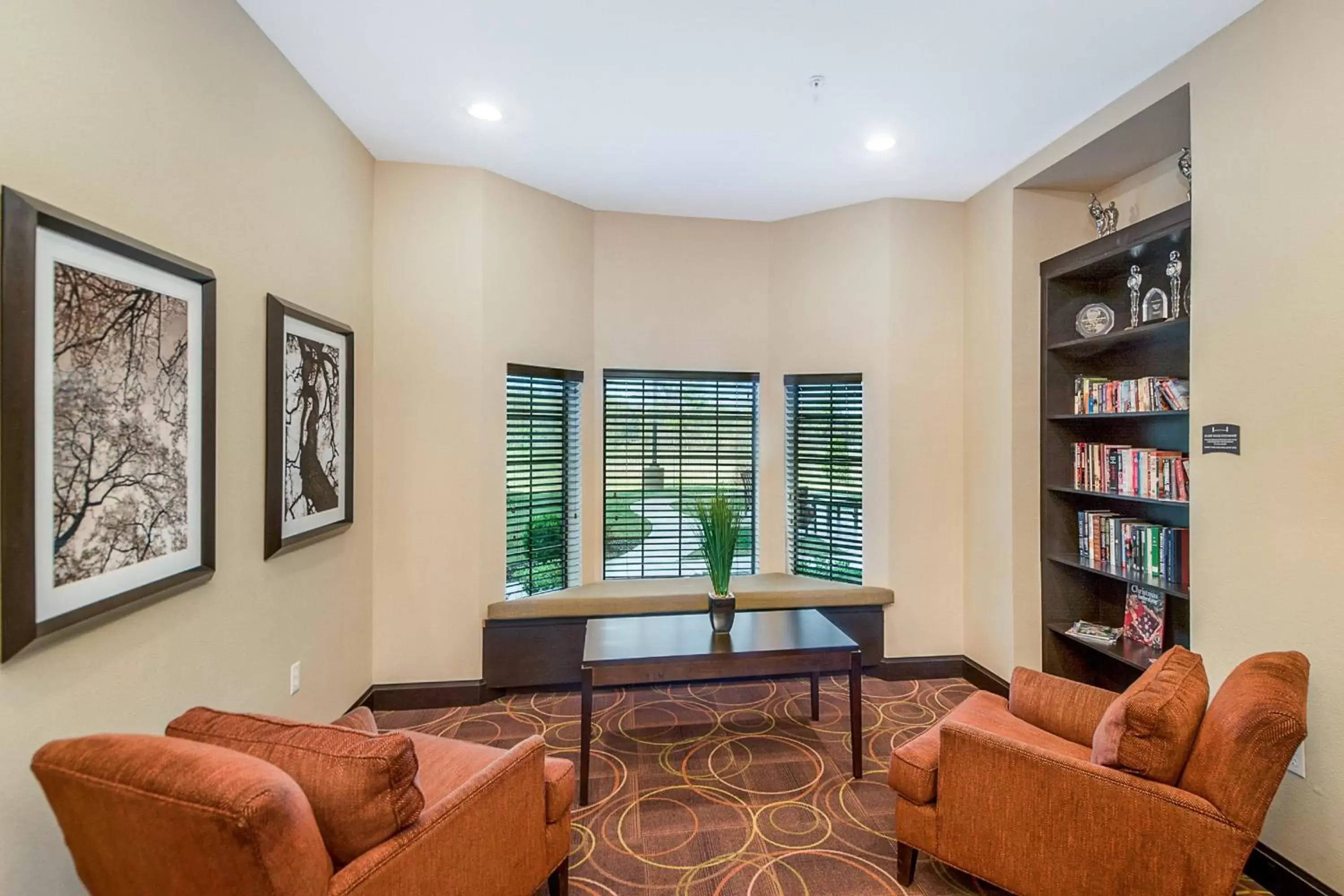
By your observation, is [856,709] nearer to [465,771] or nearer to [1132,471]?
[465,771]

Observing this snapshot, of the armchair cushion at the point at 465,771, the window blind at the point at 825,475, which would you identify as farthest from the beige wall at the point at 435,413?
the window blind at the point at 825,475

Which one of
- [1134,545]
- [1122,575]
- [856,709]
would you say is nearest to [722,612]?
[856,709]

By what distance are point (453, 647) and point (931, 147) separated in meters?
3.70

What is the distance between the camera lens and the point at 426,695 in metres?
3.31

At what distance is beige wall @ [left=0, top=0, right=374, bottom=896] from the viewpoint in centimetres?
137

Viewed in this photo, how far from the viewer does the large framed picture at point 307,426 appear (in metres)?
2.30

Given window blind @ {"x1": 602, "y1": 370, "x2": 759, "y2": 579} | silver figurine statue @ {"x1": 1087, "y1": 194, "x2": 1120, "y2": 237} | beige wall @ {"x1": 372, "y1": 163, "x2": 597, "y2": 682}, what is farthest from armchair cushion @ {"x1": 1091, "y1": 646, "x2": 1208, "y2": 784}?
beige wall @ {"x1": 372, "y1": 163, "x2": 597, "y2": 682}

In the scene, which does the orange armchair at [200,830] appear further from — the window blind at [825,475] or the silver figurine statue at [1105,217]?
the silver figurine statue at [1105,217]

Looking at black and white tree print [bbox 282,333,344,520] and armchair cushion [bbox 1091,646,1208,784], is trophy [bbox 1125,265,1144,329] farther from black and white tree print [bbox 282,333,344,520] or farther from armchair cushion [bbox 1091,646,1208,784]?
black and white tree print [bbox 282,333,344,520]

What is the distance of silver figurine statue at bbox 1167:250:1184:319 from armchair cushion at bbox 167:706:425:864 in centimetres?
330

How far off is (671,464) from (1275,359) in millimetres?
2929

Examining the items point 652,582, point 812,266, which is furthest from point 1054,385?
point 652,582

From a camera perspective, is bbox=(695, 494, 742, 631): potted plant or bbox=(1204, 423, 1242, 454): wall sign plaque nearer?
bbox=(1204, 423, 1242, 454): wall sign plaque

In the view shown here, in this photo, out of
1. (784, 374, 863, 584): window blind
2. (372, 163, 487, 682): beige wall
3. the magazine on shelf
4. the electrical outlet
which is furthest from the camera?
(784, 374, 863, 584): window blind
